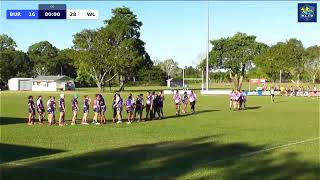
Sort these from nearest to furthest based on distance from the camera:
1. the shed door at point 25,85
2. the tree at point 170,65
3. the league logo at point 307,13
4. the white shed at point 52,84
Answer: the league logo at point 307,13, the white shed at point 52,84, the shed door at point 25,85, the tree at point 170,65

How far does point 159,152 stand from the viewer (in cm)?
1597

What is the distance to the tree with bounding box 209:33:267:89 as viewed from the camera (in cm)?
12181

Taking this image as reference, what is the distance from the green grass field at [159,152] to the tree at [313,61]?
83.3m

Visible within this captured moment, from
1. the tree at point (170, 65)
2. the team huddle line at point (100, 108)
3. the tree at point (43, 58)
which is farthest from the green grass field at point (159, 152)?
the tree at point (170, 65)

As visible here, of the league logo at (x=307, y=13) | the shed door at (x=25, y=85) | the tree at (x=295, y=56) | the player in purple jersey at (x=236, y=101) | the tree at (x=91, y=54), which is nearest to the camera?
the league logo at (x=307, y=13)

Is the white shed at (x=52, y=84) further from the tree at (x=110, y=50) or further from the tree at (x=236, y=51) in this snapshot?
the tree at (x=236, y=51)

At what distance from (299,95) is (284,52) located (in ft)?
87.6

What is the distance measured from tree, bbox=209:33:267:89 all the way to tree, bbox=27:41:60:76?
4427 centimetres

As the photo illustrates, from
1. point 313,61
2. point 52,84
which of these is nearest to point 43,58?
point 52,84

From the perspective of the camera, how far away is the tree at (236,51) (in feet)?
400

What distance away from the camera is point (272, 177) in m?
11.8

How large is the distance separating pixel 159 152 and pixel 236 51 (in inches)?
4250

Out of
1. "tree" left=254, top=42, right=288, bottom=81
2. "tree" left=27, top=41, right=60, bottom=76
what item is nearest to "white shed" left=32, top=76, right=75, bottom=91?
"tree" left=27, top=41, right=60, bottom=76

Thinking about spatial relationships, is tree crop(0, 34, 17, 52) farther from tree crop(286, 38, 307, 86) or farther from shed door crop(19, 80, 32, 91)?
tree crop(286, 38, 307, 86)
